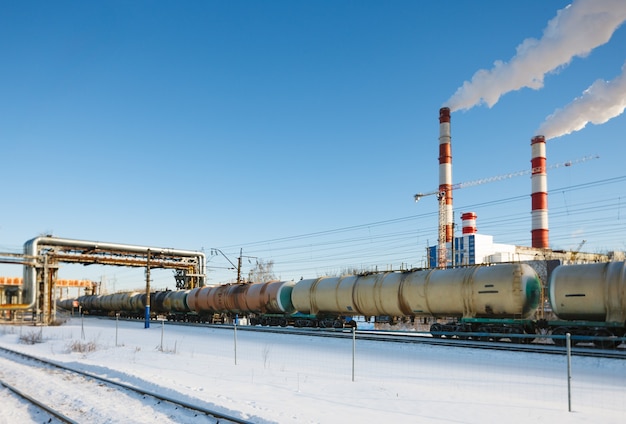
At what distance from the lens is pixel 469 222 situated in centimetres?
10050

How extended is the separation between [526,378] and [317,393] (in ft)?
19.7

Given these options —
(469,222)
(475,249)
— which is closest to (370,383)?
(469,222)

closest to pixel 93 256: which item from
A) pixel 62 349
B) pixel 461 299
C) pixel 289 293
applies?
pixel 289 293

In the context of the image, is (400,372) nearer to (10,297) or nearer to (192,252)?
(192,252)

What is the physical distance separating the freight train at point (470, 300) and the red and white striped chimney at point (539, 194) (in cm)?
4439

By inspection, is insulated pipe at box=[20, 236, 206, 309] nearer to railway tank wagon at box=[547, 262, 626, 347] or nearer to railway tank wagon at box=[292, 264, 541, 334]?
railway tank wagon at box=[292, 264, 541, 334]

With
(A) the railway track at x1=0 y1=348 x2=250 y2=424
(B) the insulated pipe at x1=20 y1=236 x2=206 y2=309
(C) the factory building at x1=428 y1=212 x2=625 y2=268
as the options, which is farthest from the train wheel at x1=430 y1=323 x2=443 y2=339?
(C) the factory building at x1=428 y1=212 x2=625 y2=268

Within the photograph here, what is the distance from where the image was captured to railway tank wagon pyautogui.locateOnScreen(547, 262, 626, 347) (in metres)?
17.6

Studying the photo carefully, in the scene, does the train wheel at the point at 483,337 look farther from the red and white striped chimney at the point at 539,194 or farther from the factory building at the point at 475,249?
the factory building at the point at 475,249

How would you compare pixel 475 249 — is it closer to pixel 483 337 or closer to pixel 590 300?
pixel 483 337

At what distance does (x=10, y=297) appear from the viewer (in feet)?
229

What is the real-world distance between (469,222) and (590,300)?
85009 mm

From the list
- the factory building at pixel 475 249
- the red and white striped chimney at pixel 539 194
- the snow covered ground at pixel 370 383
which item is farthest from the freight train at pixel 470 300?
the factory building at pixel 475 249

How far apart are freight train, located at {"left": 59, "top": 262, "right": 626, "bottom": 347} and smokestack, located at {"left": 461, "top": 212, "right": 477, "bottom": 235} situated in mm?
72548
